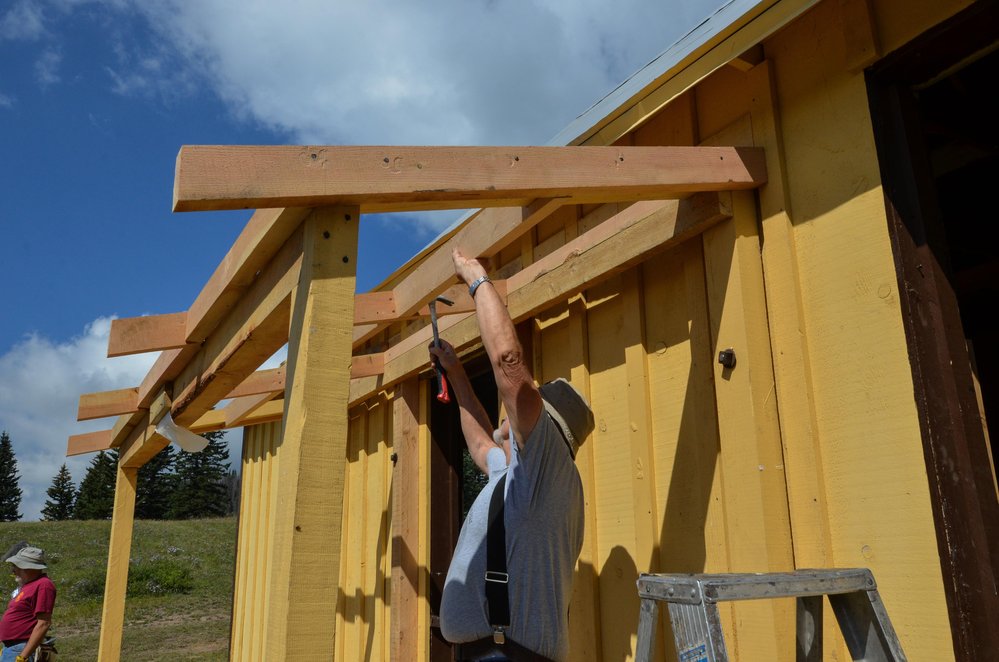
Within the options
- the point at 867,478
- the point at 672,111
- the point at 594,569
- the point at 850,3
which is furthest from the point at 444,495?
the point at 850,3

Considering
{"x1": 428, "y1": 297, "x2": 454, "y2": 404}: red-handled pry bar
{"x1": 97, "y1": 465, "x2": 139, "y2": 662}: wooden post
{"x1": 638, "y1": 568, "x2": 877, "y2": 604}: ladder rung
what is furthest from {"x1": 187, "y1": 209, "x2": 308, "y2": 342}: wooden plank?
{"x1": 97, "y1": 465, "x2": 139, "y2": 662}: wooden post

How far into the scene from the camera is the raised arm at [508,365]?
2.18 m

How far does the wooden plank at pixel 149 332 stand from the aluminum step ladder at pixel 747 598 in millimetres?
2595

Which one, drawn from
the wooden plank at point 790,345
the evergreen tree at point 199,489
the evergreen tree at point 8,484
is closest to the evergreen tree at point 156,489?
the evergreen tree at point 199,489

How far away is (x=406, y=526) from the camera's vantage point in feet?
14.9

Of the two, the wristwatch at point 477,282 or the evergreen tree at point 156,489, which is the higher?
the evergreen tree at point 156,489

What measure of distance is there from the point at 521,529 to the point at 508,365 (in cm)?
53

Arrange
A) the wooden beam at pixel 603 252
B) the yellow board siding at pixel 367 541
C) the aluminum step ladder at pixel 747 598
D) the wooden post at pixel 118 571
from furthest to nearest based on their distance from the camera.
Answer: the wooden post at pixel 118 571 < the yellow board siding at pixel 367 541 < the wooden beam at pixel 603 252 < the aluminum step ladder at pixel 747 598

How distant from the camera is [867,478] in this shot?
2.06 m

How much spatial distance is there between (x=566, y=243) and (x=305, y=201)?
175 cm

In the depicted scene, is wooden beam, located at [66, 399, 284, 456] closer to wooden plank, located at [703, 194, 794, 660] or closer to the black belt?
the black belt

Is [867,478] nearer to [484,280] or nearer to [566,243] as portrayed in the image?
[484,280]

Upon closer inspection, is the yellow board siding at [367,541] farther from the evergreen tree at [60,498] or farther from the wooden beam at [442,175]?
the evergreen tree at [60,498]

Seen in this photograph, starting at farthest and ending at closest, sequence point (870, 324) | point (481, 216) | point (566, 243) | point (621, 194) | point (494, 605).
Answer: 1. point (566, 243)
2. point (481, 216)
3. point (621, 194)
4. point (494, 605)
5. point (870, 324)
